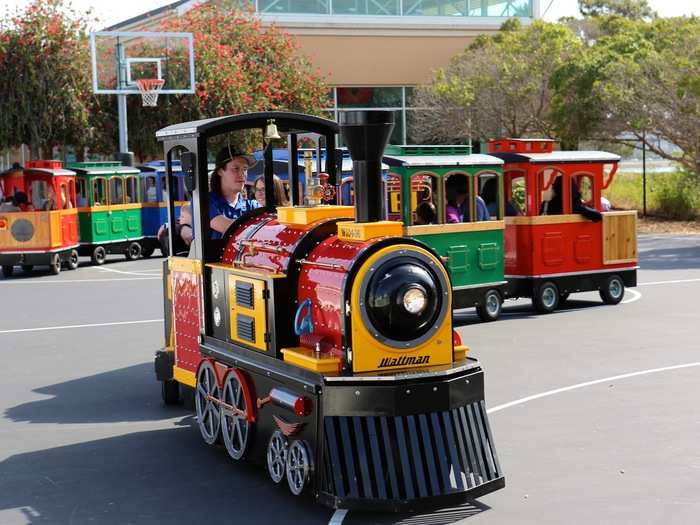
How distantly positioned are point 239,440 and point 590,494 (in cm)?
248

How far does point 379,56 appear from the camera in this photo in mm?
41156

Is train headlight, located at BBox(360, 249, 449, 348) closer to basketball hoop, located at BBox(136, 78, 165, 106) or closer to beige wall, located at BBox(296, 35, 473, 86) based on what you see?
basketball hoop, located at BBox(136, 78, 165, 106)

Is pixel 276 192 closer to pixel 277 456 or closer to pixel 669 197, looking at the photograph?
pixel 277 456

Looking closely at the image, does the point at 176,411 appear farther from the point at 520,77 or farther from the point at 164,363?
the point at 520,77

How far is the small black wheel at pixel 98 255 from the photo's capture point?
2488 cm

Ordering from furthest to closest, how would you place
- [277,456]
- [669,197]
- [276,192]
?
1. [669,197]
2. [276,192]
3. [277,456]

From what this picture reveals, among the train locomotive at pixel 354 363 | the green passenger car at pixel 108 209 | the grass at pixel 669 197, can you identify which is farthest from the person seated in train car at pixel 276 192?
the grass at pixel 669 197

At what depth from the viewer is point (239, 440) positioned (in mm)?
7887

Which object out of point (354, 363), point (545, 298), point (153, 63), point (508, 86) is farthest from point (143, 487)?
point (508, 86)

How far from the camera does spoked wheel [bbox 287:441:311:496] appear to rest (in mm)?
6832

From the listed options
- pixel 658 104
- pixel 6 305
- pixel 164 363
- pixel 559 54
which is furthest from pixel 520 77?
pixel 164 363

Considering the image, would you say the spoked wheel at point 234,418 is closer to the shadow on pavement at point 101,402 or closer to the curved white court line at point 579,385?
the shadow on pavement at point 101,402

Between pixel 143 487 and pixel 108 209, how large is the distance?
18471mm

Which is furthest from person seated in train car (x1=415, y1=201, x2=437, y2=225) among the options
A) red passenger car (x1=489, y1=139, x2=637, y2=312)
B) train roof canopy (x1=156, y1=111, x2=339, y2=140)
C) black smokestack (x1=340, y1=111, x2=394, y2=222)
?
black smokestack (x1=340, y1=111, x2=394, y2=222)
